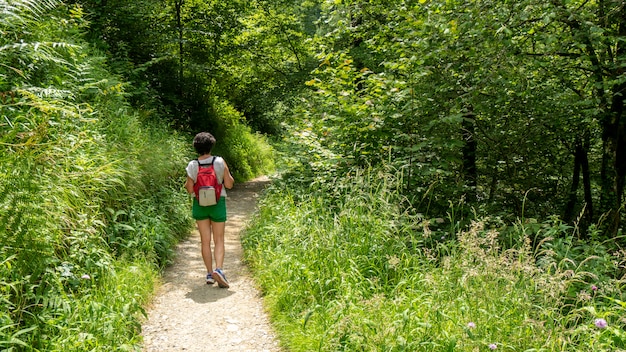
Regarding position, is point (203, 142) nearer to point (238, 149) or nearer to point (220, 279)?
point (220, 279)

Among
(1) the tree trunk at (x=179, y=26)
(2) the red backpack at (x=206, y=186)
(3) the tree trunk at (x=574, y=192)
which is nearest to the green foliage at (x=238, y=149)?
(1) the tree trunk at (x=179, y=26)

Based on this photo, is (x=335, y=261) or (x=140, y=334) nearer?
(x=140, y=334)

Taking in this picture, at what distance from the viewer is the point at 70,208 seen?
444 cm

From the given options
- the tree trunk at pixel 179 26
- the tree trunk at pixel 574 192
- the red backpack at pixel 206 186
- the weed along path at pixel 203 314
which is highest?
the tree trunk at pixel 179 26

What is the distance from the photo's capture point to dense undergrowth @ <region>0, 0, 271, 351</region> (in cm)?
348

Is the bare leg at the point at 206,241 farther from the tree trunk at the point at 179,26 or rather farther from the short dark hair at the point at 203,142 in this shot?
the tree trunk at the point at 179,26

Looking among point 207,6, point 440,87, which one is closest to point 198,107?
point 207,6

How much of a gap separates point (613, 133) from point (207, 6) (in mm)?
12210

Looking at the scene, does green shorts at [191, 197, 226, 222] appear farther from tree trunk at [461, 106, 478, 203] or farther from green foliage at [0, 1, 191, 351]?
tree trunk at [461, 106, 478, 203]

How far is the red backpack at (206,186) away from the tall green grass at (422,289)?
3.45ft

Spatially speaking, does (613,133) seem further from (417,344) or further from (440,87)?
(417,344)

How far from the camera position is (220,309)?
5070mm

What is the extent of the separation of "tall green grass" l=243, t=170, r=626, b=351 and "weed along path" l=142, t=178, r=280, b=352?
23 centimetres

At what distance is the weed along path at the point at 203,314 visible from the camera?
13.9 feet
